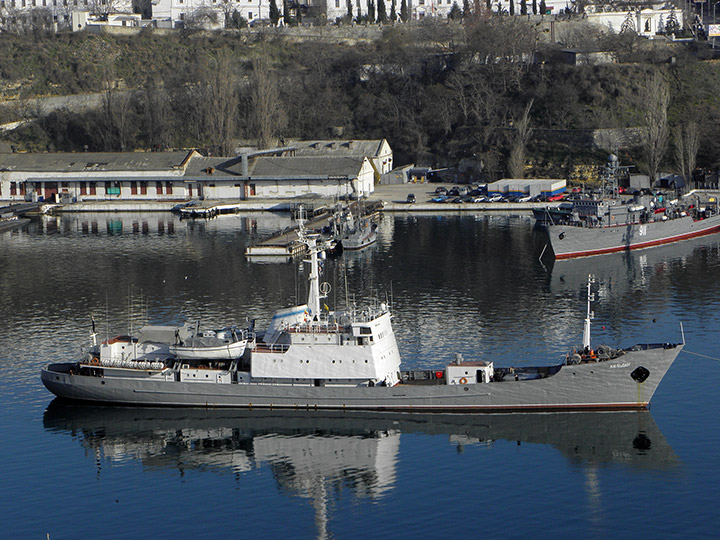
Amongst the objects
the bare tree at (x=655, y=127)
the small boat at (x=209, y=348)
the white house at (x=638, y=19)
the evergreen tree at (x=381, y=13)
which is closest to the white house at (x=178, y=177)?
the bare tree at (x=655, y=127)

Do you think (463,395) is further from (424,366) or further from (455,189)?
(455,189)

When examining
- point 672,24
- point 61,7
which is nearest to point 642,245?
point 672,24

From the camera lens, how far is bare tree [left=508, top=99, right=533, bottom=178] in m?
116

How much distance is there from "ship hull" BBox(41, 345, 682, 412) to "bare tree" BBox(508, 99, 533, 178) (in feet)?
241

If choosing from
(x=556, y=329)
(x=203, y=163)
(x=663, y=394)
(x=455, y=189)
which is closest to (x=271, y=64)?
(x=203, y=163)

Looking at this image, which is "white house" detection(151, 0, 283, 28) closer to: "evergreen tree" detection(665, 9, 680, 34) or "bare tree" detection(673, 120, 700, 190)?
"evergreen tree" detection(665, 9, 680, 34)

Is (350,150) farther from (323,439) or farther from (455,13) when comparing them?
(323,439)

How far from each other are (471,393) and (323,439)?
23.5 ft

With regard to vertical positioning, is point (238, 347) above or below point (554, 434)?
above

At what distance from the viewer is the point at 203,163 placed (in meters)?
119

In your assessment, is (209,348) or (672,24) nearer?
(209,348)

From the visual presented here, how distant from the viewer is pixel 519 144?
118 metres

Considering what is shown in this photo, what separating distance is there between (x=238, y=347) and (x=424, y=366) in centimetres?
1036

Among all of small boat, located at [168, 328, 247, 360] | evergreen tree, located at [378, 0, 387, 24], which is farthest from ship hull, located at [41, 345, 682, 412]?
evergreen tree, located at [378, 0, 387, 24]
